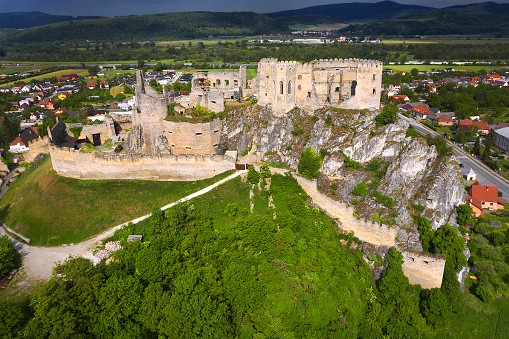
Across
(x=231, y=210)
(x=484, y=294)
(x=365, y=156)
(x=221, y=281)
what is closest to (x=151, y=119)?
(x=231, y=210)

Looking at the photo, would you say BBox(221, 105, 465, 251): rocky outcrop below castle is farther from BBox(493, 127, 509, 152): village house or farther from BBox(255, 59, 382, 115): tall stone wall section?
BBox(493, 127, 509, 152): village house

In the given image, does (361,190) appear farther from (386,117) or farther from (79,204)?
(79,204)

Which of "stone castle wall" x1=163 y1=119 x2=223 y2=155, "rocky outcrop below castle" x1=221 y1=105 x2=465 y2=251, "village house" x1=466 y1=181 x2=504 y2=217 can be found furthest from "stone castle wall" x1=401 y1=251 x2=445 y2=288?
"stone castle wall" x1=163 y1=119 x2=223 y2=155

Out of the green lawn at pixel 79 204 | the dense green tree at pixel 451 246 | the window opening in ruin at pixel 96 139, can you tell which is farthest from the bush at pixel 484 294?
the window opening in ruin at pixel 96 139

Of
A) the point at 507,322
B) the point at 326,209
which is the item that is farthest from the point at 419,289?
the point at 326,209

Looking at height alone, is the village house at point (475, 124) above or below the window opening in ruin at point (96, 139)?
below

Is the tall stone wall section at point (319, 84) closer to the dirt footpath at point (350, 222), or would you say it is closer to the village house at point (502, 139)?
the dirt footpath at point (350, 222)
